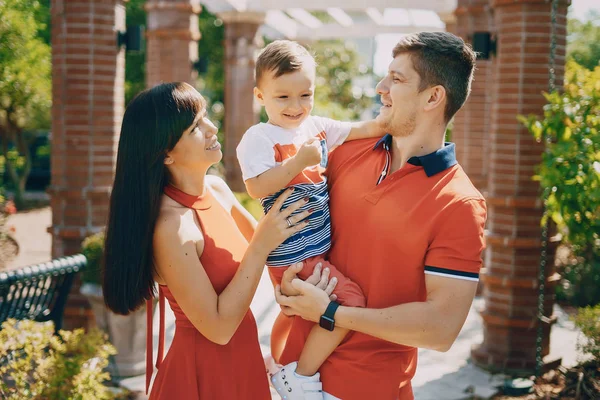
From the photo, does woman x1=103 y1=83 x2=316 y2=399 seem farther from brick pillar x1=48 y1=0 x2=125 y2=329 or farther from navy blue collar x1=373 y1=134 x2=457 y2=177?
brick pillar x1=48 y1=0 x2=125 y2=329

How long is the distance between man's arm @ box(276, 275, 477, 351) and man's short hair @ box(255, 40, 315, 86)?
0.91m

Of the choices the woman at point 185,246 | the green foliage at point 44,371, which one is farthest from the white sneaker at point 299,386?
the green foliage at point 44,371

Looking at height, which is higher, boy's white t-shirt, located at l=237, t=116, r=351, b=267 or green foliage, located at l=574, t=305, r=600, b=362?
boy's white t-shirt, located at l=237, t=116, r=351, b=267

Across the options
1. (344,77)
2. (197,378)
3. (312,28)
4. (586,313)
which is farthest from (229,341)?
(344,77)

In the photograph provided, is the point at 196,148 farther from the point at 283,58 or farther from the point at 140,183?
the point at 283,58

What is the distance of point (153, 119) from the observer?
2297mm

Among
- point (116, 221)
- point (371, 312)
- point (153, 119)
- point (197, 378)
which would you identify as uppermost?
point (153, 119)

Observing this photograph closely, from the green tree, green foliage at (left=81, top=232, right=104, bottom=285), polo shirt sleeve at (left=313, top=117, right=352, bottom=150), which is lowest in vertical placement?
green foliage at (left=81, top=232, right=104, bottom=285)

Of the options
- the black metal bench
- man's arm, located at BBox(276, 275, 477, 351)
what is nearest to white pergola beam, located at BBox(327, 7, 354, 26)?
the black metal bench

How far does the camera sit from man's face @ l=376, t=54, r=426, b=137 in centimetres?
229

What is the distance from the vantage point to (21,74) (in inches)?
418

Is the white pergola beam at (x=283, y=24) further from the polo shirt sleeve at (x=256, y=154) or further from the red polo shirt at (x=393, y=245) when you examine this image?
the red polo shirt at (x=393, y=245)

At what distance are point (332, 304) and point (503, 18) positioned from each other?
4.10 metres

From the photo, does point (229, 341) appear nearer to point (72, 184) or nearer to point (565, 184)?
point (565, 184)
